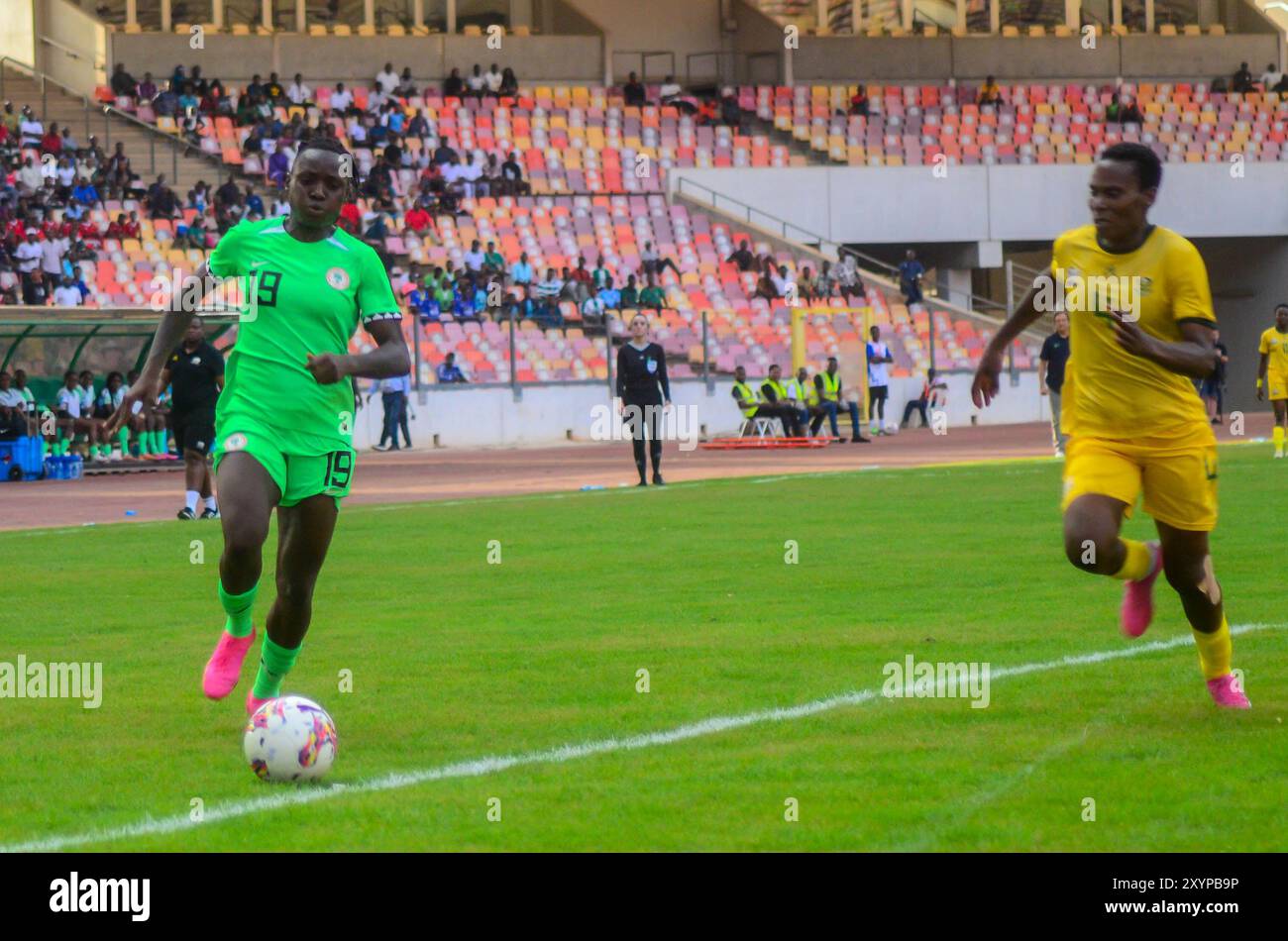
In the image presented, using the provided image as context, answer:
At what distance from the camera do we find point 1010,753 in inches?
283

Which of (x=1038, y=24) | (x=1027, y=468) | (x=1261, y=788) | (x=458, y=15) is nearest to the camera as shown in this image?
(x=1261, y=788)

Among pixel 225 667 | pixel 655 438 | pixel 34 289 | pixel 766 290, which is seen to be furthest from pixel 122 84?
pixel 225 667

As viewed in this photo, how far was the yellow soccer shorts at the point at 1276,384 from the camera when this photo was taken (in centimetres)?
2686

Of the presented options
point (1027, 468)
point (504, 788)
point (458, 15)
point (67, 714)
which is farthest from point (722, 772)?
point (458, 15)

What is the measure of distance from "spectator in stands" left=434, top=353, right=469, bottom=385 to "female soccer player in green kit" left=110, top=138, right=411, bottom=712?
31712 millimetres

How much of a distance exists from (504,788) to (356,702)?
219cm

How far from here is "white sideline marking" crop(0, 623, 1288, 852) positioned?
6.15 meters

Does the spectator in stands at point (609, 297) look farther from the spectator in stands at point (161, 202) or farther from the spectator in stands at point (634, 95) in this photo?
the spectator in stands at point (634, 95)

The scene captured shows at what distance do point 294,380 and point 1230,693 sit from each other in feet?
12.8

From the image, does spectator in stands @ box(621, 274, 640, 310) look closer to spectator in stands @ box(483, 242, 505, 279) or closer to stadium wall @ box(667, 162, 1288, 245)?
spectator in stands @ box(483, 242, 505, 279)

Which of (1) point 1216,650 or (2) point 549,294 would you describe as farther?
(2) point 549,294

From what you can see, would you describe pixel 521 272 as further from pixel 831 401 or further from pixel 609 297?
pixel 831 401

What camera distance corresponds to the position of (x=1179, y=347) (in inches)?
298

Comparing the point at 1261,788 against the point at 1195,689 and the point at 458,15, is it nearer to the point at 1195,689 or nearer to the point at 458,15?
the point at 1195,689
